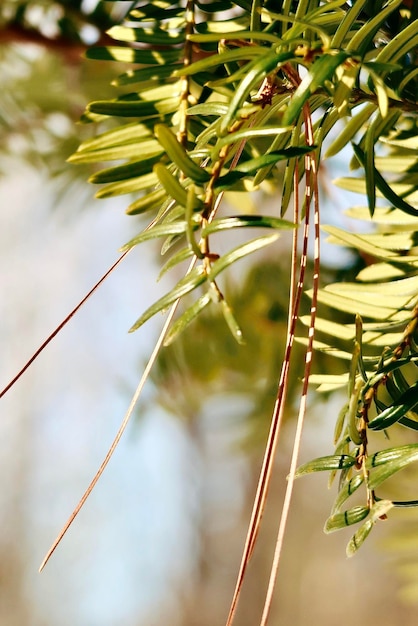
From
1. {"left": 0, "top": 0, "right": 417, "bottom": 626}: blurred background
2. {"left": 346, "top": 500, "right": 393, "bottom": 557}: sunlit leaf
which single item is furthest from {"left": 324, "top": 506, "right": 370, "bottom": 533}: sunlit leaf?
{"left": 0, "top": 0, "right": 417, "bottom": 626}: blurred background

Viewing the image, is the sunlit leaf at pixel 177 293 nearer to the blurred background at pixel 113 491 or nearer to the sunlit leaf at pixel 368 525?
the sunlit leaf at pixel 368 525

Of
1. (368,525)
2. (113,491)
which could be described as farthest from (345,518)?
(113,491)

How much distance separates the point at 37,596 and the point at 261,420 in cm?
161

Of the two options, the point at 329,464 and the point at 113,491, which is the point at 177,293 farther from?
the point at 113,491

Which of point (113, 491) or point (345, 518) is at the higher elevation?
point (345, 518)

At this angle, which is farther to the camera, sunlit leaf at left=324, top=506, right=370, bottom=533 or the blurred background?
the blurred background

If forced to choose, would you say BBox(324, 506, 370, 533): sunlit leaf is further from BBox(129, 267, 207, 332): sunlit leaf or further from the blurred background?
the blurred background

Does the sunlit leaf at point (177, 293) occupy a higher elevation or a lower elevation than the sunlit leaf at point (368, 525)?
higher

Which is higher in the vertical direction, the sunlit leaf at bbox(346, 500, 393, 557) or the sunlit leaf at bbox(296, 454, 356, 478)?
the sunlit leaf at bbox(296, 454, 356, 478)

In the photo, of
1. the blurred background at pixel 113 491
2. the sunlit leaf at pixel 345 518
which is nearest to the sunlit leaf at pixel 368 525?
the sunlit leaf at pixel 345 518

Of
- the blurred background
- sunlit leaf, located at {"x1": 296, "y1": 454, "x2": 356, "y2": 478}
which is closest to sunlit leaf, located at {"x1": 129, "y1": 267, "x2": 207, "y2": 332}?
sunlit leaf, located at {"x1": 296, "y1": 454, "x2": 356, "y2": 478}

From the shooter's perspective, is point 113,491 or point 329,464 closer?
point 329,464

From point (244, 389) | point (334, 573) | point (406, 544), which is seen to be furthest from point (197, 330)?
point (334, 573)

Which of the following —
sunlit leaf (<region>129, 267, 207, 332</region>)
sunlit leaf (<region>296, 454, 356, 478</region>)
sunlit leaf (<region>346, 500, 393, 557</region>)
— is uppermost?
sunlit leaf (<region>129, 267, 207, 332</region>)
